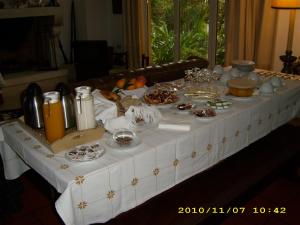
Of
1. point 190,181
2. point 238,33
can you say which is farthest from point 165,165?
point 238,33

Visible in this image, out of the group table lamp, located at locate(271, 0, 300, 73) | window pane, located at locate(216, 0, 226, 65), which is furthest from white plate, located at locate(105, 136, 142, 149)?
window pane, located at locate(216, 0, 226, 65)

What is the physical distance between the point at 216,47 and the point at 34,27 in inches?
117

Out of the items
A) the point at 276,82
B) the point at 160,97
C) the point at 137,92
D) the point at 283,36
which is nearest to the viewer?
the point at 160,97

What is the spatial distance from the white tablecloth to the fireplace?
3756 millimetres

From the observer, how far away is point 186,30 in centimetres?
490

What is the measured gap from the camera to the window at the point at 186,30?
175 inches

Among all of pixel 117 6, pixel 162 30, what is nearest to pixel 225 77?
pixel 162 30

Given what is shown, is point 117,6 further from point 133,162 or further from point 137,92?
point 133,162

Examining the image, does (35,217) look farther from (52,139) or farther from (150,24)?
(150,24)

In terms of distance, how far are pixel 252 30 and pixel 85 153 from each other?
10.3 feet

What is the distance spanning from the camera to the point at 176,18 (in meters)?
4.93

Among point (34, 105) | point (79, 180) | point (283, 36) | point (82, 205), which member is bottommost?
point (82, 205)

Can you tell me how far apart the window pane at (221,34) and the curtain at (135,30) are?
1.38m

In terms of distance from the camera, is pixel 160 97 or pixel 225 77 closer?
pixel 160 97
